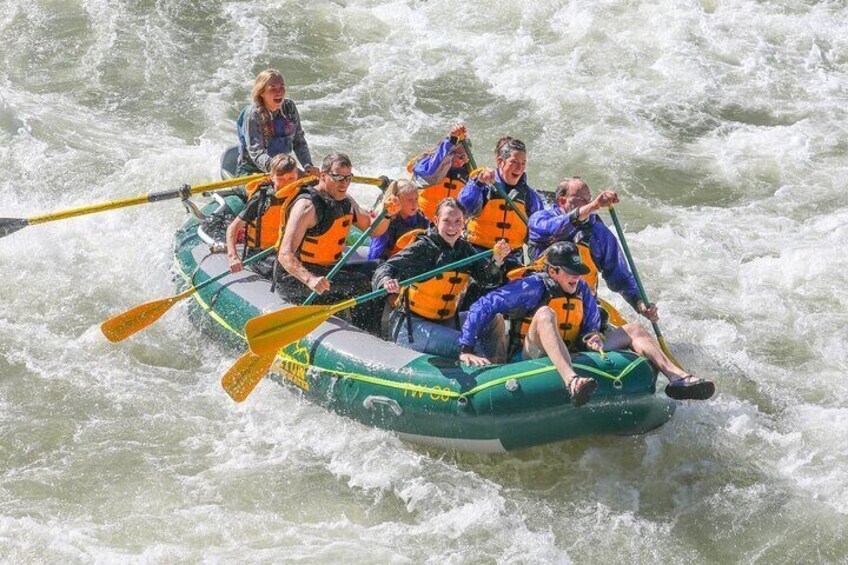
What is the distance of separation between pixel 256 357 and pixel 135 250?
2.62m

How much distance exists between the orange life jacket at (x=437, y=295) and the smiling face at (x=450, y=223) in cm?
22

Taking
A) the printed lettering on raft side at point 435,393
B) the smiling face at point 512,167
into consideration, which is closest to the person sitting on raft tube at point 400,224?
the smiling face at point 512,167

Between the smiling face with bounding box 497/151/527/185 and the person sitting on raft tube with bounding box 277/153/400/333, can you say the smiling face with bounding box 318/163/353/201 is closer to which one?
the person sitting on raft tube with bounding box 277/153/400/333

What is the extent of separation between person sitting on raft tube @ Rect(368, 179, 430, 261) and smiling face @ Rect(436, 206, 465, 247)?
0.31 metres

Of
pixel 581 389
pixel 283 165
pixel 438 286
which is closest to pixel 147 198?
pixel 283 165

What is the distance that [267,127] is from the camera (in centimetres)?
798

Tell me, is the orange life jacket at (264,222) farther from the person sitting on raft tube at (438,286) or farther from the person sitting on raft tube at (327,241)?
the person sitting on raft tube at (438,286)

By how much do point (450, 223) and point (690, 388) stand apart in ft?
5.06

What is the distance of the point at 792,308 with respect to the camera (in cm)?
847

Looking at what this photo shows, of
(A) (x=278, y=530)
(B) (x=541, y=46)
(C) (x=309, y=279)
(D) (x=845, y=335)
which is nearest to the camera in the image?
(A) (x=278, y=530)

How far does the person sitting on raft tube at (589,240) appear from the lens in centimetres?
636

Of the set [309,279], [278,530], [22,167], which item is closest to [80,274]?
[22,167]

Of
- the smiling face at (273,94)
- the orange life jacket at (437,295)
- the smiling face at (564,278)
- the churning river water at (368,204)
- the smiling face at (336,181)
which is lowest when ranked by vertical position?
the churning river water at (368,204)

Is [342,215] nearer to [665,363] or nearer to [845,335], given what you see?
[665,363]
